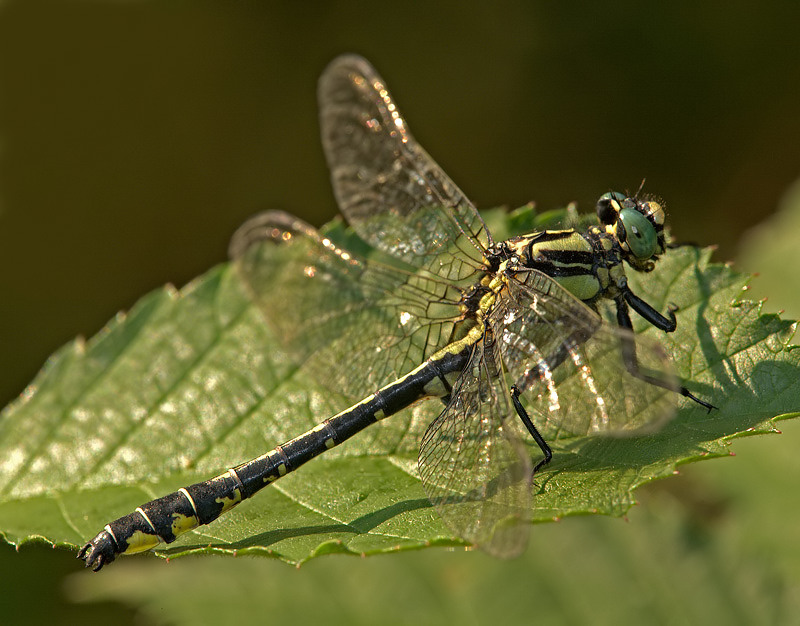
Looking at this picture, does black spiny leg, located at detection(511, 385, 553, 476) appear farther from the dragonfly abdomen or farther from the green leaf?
the dragonfly abdomen

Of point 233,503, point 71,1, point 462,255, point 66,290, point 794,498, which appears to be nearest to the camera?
point 233,503

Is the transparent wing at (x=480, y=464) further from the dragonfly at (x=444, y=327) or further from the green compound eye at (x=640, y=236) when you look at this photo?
the green compound eye at (x=640, y=236)

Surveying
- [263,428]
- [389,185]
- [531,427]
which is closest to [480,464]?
[531,427]

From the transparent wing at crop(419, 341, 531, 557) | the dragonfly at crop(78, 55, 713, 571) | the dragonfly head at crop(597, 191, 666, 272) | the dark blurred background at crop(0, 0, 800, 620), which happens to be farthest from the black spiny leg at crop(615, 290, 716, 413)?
the dark blurred background at crop(0, 0, 800, 620)

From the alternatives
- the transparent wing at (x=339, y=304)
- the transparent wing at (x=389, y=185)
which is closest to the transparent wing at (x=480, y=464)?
the transparent wing at (x=339, y=304)

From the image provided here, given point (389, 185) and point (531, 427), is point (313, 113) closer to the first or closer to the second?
point (389, 185)

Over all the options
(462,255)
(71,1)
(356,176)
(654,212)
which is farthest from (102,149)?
(654,212)

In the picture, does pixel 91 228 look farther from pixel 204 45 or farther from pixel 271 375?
pixel 271 375
